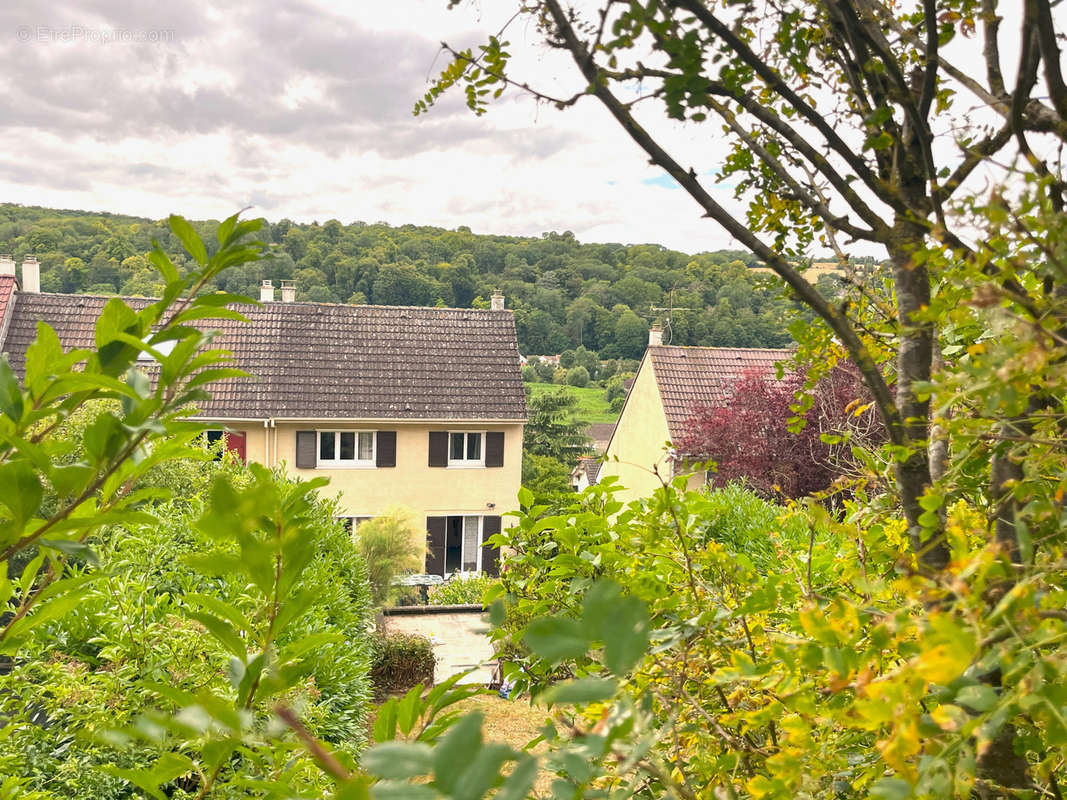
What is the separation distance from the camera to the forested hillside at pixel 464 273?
75.6ft

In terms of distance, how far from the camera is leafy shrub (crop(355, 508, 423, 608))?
14.0 meters

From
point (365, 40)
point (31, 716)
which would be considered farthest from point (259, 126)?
point (31, 716)

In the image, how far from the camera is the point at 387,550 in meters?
14.6

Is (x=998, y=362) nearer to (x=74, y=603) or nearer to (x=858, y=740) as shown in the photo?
(x=858, y=740)

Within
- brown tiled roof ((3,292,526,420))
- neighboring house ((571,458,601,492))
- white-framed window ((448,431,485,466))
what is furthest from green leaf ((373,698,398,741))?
neighboring house ((571,458,601,492))

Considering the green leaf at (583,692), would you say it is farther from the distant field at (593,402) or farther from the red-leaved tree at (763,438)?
the distant field at (593,402)

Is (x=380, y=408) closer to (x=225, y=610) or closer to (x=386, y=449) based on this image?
(x=386, y=449)

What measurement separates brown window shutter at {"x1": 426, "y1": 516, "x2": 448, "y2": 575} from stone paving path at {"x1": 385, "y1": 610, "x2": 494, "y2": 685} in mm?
3690

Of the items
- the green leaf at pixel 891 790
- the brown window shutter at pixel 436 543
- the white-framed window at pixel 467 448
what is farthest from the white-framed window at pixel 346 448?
the green leaf at pixel 891 790

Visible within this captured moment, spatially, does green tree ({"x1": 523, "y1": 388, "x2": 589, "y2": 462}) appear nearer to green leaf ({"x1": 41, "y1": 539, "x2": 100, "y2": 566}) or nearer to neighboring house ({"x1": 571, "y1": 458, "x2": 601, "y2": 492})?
neighboring house ({"x1": 571, "y1": 458, "x2": 601, "y2": 492})

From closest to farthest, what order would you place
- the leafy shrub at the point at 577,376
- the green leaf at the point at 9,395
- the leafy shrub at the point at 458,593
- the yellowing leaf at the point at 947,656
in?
the yellowing leaf at the point at 947,656, the green leaf at the point at 9,395, the leafy shrub at the point at 458,593, the leafy shrub at the point at 577,376

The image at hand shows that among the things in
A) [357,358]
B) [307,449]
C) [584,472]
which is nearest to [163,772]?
[307,449]

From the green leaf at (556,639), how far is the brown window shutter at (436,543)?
18.3 m

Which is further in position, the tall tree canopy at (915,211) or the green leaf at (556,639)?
the tall tree canopy at (915,211)
